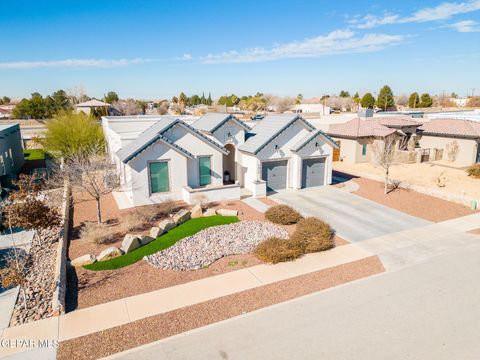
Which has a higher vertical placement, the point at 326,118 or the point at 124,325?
the point at 326,118

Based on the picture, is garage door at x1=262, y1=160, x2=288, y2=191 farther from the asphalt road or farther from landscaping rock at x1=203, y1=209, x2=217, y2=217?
the asphalt road

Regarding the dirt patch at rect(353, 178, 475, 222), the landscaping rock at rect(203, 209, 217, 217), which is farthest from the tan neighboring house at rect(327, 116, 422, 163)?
the landscaping rock at rect(203, 209, 217, 217)

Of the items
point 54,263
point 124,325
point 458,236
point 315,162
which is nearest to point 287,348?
point 124,325

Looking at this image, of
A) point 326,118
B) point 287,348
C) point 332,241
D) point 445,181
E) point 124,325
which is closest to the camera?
point 287,348

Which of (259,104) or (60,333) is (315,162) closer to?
(60,333)

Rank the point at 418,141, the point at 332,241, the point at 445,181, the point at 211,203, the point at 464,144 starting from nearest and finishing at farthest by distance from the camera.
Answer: the point at 332,241 < the point at 211,203 < the point at 445,181 < the point at 464,144 < the point at 418,141

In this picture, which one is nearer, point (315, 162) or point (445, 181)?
point (315, 162)
